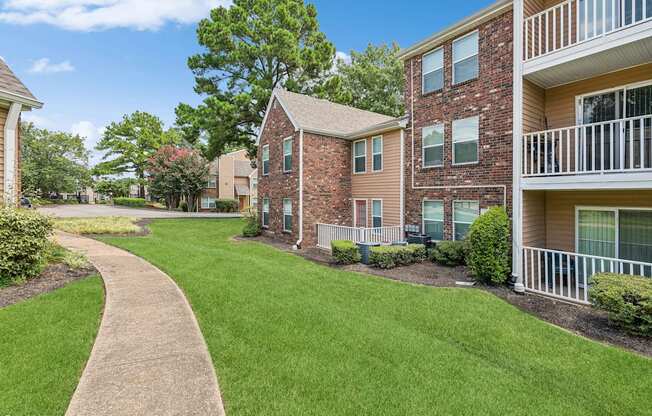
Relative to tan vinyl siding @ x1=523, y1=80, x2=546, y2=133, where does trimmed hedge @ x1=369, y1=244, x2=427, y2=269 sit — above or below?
below

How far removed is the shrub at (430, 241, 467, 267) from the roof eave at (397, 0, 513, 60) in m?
6.92

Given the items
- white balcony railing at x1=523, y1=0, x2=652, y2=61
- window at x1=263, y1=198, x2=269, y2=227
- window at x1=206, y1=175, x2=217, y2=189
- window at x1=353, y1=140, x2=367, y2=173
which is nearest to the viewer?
white balcony railing at x1=523, y1=0, x2=652, y2=61

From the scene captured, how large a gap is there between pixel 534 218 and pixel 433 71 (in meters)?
6.16

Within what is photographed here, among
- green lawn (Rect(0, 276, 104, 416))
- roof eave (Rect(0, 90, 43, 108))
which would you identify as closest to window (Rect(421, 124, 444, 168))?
green lawn (Rect(0, 276, 104, 416))

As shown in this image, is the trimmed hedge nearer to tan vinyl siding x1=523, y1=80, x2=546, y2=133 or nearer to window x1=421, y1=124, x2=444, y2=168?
window x1=421, y1=124, x2=444, y2=168

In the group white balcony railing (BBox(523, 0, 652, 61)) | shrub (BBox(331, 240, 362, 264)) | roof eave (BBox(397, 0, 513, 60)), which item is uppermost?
roof eave (BBox(397, 0, 513, 60))

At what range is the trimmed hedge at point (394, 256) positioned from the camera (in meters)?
10.3

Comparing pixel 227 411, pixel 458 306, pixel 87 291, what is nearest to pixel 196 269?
pixel 87 291

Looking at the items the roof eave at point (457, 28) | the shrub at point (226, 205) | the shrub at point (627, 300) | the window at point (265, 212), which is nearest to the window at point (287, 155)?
the window at point (265, 212)

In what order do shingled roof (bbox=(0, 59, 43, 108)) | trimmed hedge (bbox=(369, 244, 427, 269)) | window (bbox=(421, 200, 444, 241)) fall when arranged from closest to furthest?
1. shingled roof (bbox=(0, 59, 43, 108))
2. trimmed hedge (bbox=(369, 244, 427, 269))
3. window (bbox=(421, 200, 444, 241))

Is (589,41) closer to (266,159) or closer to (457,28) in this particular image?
(457,28)

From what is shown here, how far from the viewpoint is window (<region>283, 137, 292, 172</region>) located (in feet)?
51.2

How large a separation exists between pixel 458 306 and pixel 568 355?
209cm

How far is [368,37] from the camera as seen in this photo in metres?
34.4
